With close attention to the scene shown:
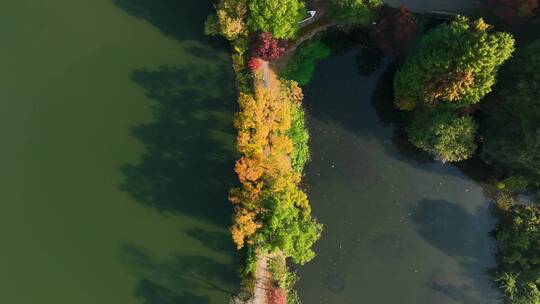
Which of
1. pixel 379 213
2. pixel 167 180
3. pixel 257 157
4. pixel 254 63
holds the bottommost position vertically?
pixel 379 213

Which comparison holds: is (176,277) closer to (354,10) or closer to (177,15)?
(177,15)

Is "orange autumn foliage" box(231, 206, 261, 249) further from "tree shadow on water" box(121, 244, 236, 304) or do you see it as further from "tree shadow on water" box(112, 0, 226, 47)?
"tree shadow on water" box(112, 0, 226, 47)

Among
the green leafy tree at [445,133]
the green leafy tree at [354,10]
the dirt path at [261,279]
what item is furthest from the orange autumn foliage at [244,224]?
the green leafy tree at [354,10]

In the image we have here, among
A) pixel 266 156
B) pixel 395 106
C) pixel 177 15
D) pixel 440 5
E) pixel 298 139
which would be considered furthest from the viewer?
pixel 177 15

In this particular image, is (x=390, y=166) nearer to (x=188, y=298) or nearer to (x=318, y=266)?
(x=318, y=266)

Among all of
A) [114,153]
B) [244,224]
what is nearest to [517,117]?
[244,224]

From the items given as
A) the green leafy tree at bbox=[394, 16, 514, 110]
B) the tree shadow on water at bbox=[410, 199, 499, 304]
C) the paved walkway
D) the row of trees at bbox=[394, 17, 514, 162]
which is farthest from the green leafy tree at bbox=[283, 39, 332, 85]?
the tree shadow on water at bbox=[410, 199, 499, 304]
